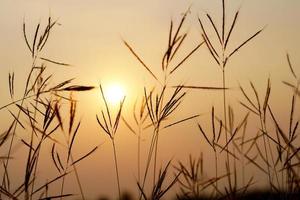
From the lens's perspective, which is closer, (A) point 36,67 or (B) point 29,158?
(B) point 29,158

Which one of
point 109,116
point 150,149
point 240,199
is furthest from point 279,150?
point 109,116

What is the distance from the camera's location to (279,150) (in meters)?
2.57

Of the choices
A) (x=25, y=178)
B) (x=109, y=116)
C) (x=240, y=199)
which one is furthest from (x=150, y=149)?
(x=25, y=178)

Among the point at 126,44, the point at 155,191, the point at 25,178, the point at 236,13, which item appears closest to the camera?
the point at 25,178

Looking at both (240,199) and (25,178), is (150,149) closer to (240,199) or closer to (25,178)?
(240,199)

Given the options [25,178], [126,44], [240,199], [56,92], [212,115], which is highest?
[126,44]

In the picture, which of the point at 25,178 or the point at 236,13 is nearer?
the point at 25,178

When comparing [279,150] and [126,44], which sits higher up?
[126,44]

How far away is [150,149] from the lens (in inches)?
101

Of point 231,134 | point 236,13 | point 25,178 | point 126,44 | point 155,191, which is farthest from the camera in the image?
point 231,134

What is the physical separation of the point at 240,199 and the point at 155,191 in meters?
0.55

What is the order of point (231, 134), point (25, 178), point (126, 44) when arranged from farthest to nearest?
1. point (231, 134)
2. point (126, 44)
3. point (25, 178)

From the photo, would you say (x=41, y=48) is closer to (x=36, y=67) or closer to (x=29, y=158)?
(x=36, y=67)

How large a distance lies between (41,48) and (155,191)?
3.14ft
